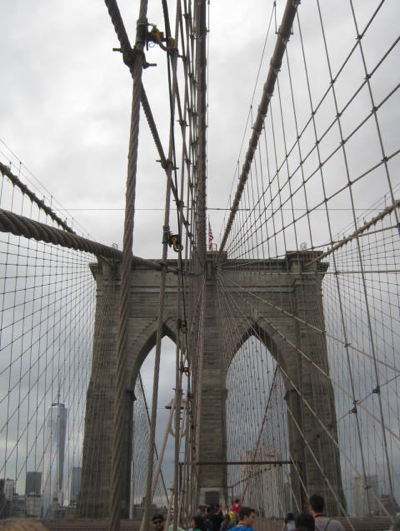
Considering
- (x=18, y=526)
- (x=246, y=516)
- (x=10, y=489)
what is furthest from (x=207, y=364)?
(x=18, y=526)

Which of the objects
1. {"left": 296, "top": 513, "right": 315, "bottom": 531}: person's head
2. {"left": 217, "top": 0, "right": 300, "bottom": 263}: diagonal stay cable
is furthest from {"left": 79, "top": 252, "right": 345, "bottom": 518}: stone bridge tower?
{"left": 296, "top": 513, "right": 315, "bottom": 531}: person's head

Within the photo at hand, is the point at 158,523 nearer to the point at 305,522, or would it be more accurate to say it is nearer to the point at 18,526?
the point at 305,522

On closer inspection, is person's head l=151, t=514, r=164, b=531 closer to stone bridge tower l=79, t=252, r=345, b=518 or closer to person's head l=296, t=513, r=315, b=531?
person's head l=296, t=513, r=315, b=531

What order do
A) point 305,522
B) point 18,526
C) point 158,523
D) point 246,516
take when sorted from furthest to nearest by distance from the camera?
point 158,523
point 246,516
point 305,522
point 18,526

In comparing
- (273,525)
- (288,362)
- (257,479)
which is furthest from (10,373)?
(288,362)

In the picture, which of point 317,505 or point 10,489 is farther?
point 10,489

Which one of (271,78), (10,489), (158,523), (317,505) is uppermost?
(271,78)

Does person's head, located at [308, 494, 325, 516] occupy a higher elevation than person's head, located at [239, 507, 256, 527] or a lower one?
higher

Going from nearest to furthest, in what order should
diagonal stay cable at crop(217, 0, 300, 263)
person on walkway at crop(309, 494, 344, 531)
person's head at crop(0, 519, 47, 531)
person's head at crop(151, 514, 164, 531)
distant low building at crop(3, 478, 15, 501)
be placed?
person's head at crop(0, 519, 47, 531)
person on walkway at crop(309, 494, 344, 531)
person's head at crop(151, 514, 164, 531)
diagonal stay cable at crop(217, 0, 300, 263)
distant low building at crop(3, 478, 15, 501)

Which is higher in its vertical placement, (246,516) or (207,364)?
(207,364)

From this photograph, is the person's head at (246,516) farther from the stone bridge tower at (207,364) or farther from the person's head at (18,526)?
the stone bridge tower at (207,364)

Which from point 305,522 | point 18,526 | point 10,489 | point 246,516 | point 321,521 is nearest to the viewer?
point 18,526

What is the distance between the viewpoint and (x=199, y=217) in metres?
11.4

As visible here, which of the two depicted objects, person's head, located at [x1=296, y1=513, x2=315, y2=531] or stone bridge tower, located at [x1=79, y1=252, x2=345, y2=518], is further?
stone bridge tower, located at [x1=79, y1=252, x2=345, y2=518]
